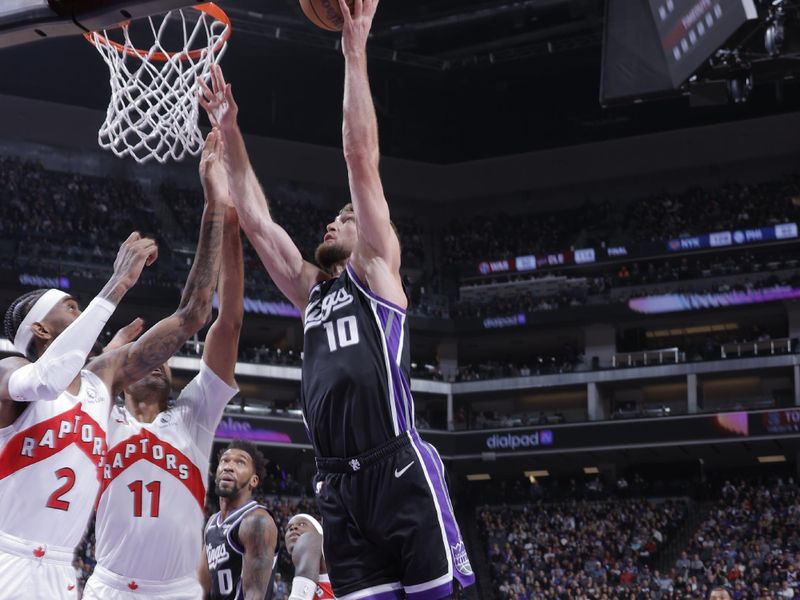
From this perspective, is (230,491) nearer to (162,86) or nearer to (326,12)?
(162,86)

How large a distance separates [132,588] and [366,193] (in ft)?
7.43

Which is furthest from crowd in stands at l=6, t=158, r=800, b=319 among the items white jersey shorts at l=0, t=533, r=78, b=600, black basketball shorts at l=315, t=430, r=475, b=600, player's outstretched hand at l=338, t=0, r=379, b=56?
black basketball shorts at l=315, t=430, r=475, b=600

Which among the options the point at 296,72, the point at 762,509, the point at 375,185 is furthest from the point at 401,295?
the point at 296,72

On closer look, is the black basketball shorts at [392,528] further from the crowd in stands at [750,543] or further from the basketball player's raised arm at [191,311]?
the crowd in stands at [750,543]

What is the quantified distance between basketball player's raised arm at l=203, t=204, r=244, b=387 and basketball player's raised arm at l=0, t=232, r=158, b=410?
737 millimetres

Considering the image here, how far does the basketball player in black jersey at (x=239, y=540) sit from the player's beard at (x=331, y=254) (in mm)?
2219

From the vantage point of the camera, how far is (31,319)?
4457mm

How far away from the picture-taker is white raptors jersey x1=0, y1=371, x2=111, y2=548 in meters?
4.23

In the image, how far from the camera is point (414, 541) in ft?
12.3

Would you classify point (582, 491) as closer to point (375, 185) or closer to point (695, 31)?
point (695, 31)

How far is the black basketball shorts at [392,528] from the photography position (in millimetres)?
3756

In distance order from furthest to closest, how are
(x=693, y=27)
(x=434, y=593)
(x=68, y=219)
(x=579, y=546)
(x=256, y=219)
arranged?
(x=68, y=219), (x=579, y=546), (x=693, y=27), (x=256, y=219), (x=434, y=593)

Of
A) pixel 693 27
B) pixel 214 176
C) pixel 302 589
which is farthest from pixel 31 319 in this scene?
pixel 693 27

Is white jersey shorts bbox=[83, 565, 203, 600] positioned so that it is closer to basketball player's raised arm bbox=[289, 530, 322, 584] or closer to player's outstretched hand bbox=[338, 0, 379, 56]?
basketball player's raised arm bbox=[289, 530, 322, 584]
